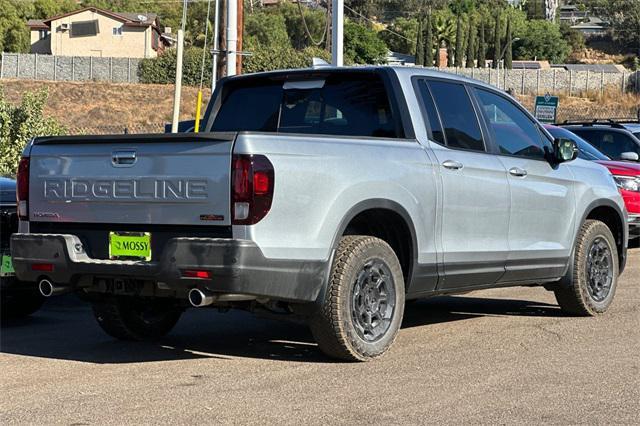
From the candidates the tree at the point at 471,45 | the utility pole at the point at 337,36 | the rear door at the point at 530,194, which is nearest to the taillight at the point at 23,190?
→ the rear door at the point at 530,194

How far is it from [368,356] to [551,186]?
2.59 m

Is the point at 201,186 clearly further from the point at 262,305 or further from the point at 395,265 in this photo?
the point at 395,265

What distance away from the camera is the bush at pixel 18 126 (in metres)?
17.0

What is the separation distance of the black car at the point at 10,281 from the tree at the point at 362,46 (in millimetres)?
93762

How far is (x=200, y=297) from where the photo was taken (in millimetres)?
6715

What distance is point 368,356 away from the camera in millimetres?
7398

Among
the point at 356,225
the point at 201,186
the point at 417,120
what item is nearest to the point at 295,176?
the point at 201,186

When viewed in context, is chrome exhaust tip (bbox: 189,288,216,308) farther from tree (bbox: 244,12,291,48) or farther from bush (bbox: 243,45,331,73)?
tree (bbox: 244,12,291,48)

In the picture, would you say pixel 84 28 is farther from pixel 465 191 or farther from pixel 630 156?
pixel 465 191

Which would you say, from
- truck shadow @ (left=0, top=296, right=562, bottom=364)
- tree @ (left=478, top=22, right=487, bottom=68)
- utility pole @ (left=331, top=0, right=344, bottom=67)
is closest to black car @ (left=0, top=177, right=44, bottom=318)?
truck shadow @ (left=0, top=296, right=562, bottom=364)

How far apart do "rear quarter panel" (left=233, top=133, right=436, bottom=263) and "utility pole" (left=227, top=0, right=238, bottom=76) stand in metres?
10.9

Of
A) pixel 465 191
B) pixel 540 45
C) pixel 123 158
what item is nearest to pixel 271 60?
pixel 465 191

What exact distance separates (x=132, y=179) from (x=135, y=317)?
1726mm

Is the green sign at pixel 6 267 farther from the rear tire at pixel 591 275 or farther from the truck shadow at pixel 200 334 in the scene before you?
the rear tire at pixel 591 275
